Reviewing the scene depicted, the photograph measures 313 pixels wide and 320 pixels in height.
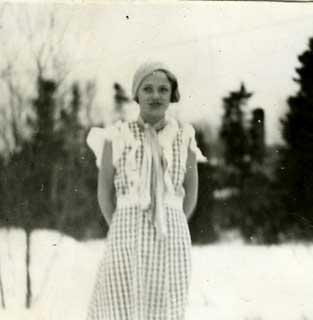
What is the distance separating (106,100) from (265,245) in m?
0.55

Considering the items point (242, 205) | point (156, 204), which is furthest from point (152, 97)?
point (242, 205)

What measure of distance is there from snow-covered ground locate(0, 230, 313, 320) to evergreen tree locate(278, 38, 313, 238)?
78mm

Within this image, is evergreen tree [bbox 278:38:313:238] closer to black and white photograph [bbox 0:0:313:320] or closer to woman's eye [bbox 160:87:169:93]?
black and white photograph [bbox 0:0:313:320]

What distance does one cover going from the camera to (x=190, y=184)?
4.05ft

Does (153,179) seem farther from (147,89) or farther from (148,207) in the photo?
(147,89)

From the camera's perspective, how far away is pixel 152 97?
3.92 feet

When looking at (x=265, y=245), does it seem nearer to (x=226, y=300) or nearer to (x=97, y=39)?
(x=226, y=300)

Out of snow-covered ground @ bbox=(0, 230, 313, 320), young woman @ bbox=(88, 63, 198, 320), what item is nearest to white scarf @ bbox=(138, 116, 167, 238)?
young woman @ bbox=(88, 63, 198, 320)

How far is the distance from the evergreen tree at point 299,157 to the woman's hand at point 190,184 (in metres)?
0.23

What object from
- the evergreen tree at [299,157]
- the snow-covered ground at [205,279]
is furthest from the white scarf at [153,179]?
the evergreen tree at [299,157]

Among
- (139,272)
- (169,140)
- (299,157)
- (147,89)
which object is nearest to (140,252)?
(139,272)

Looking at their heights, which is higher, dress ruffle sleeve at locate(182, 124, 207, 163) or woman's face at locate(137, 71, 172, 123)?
woman's face at locate(137, 71, 172, 123)

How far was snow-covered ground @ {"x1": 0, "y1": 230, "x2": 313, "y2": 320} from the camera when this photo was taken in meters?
1.23

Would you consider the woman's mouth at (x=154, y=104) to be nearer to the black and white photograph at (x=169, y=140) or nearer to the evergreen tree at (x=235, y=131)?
the black and white photograph at (x=169, y=140)
